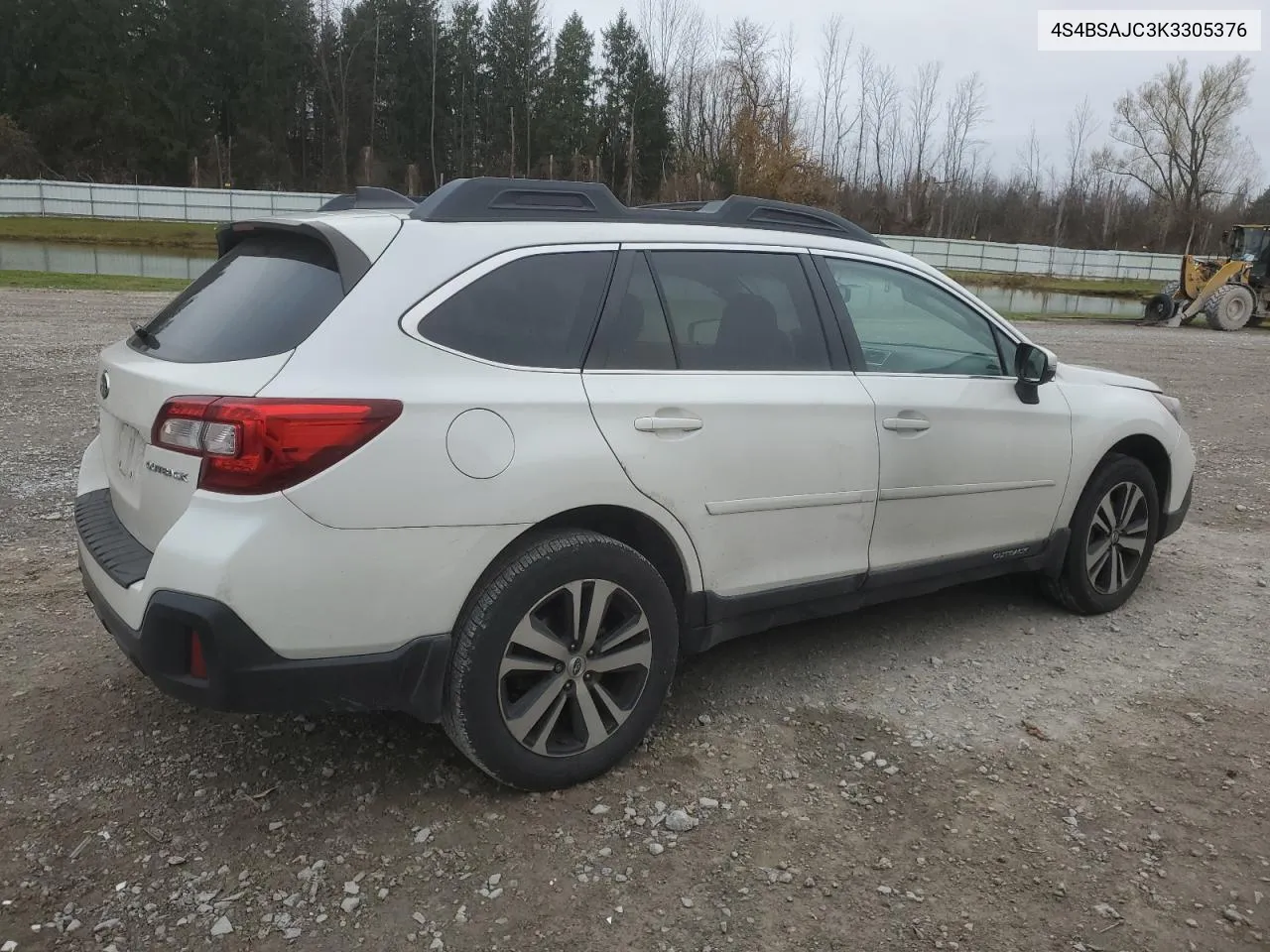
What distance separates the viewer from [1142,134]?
207ft

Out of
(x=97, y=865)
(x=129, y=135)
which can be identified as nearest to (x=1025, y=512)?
(x=97, y=865)

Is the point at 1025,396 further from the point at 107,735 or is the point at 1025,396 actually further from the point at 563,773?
the point at 107,735

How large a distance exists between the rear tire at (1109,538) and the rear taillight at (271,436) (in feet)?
11.1

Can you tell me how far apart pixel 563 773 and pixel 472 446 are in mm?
1058

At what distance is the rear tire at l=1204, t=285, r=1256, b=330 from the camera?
25.2 m

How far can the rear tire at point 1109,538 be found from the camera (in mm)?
4637

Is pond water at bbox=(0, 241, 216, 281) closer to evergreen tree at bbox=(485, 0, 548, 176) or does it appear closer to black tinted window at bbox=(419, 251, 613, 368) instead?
black tinted window at bbox=(419, 251, 613, 368)

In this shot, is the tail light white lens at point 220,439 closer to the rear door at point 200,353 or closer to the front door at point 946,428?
the rear door at point 200,353

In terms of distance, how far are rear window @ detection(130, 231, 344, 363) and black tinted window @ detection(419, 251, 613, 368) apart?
33 centimetres

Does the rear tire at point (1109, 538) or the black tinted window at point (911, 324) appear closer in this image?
the black tinted window at point (911, 324)

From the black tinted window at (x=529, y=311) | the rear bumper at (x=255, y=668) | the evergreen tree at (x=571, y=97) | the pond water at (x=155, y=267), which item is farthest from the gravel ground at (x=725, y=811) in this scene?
the evergreen tree at (x=571, y=97)

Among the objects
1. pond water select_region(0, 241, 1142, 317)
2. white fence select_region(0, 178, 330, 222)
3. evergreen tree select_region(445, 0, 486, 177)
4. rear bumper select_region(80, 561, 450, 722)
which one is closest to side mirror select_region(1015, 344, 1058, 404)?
rear bumper select_region(80, 561, 450, 722)

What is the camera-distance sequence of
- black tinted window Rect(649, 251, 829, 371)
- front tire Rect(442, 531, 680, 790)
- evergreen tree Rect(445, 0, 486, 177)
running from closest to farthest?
front tire Rect(442, 531, 680, 790)
black tinted window Rect(649, 251, 829, 371)
evergreen tree Rect(445, 0, 486, 177)

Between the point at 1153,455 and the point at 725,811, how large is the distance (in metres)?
3.15
